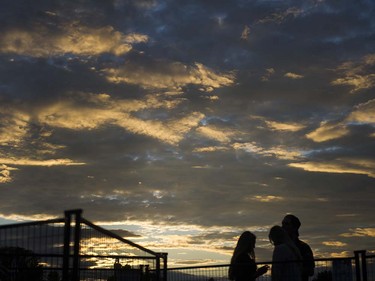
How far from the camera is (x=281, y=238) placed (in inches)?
425

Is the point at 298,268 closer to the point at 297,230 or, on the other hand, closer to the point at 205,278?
the point at 297,230

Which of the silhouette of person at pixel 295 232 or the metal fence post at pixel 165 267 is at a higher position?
the silhouette of person at pixel 295 232

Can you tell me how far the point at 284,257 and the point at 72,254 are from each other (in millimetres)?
3828

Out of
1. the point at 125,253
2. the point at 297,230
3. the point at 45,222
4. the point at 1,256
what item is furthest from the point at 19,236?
the point at 297,230

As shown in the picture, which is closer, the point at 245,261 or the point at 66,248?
the point at 66,248

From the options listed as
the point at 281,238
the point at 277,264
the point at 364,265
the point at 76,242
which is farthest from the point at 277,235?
the point at 76,242

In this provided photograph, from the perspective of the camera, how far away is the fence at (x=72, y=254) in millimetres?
10500

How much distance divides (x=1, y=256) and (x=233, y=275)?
17.4 ft

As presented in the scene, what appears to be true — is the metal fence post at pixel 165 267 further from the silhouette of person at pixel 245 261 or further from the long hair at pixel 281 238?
the long hair at pixel 281 238

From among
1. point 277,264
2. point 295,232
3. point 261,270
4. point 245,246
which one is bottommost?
point 261,270

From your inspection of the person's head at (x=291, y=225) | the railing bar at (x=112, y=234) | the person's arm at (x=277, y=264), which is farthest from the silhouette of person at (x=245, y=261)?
the railing bar at (x=112, y=234)

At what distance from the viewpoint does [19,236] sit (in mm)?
10625

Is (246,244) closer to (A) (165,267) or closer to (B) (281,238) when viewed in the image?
(B) (281,238)

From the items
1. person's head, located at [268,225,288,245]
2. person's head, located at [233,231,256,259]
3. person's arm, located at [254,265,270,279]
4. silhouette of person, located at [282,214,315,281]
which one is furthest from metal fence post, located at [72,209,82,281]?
silhouette of person, located at [282,214,315,281]
